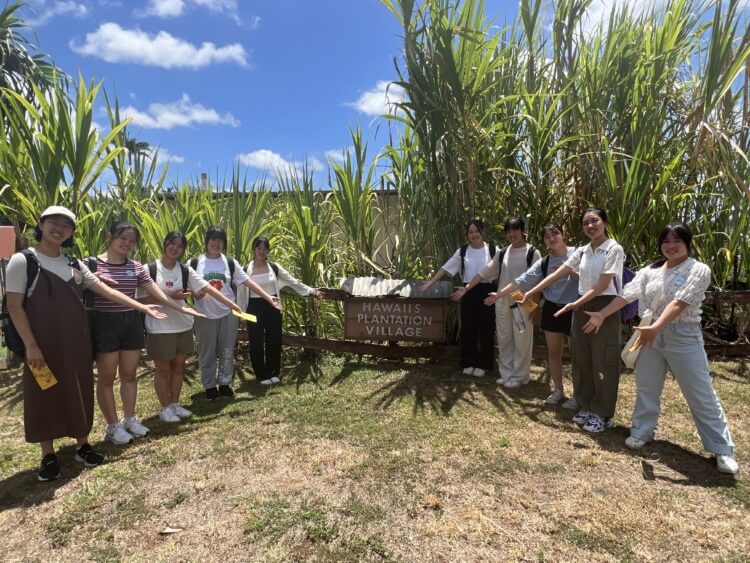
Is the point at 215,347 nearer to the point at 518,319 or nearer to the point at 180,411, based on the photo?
the point at 180,411

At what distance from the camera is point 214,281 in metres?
3.54

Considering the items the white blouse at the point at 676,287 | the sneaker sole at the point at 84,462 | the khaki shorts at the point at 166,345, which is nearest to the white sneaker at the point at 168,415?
the khaki shorts at the point at 166,345

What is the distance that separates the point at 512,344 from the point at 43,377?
346 centimetres

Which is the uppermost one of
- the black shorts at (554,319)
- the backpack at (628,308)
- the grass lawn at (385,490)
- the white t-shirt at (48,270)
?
the white t-shirt at (48,270)

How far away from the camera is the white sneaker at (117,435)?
111 inches

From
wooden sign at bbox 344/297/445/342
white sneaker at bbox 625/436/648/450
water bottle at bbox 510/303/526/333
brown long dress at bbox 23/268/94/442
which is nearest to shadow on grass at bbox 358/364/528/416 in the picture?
wooden sign at bbox 344/297/445/342

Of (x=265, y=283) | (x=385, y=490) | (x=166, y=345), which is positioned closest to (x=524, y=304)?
(x=385, y=490)

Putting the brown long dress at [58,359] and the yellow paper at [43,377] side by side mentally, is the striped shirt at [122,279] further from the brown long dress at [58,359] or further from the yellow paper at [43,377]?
the yellow paper at [43,377]

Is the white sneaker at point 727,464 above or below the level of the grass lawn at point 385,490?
above

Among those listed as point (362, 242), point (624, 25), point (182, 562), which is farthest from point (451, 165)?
point (182, 562)

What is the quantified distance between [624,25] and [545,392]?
360cm

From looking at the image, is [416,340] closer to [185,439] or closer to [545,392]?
[545,392]

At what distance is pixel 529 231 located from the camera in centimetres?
423

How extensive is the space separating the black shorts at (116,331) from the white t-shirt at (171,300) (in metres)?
0.23
